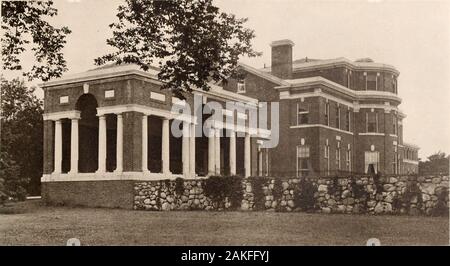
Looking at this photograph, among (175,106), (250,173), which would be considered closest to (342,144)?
(250,173)

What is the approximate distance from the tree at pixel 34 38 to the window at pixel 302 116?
24.2 meters

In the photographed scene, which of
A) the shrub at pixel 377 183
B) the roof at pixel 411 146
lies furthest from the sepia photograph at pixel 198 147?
the roof at pixel 411 146

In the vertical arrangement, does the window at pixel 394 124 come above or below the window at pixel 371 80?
below

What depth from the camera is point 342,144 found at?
3841cm

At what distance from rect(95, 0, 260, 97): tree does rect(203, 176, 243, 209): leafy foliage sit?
276 inches

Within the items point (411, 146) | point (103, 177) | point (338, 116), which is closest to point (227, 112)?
point (103, 177)

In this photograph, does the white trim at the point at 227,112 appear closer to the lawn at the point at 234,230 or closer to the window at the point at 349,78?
the lawn at the point at 234,230

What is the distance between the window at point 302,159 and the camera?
3559 centimetres

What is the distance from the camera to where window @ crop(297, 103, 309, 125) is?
120 feet

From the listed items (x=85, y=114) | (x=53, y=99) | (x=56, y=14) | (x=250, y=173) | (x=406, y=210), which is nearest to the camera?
(x=56, y=14)
